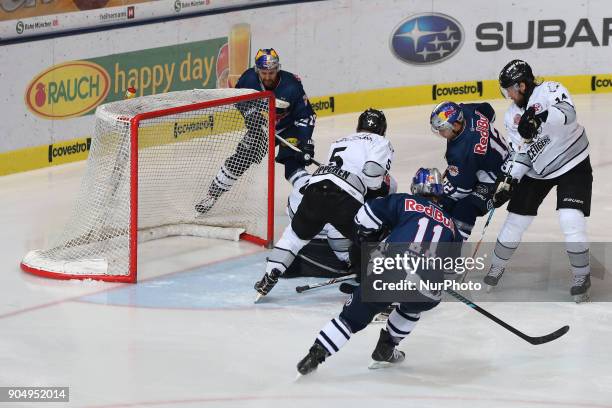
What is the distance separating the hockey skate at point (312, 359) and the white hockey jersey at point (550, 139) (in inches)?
70.1

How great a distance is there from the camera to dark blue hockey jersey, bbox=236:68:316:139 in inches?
319

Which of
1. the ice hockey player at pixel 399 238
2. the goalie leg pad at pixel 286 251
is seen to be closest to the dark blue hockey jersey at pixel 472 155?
the goalie leg pad at pixel 286 251

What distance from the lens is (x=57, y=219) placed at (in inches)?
337

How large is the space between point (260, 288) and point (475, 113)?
142 centimetres

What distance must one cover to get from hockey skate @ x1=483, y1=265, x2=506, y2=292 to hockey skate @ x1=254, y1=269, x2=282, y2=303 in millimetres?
1147

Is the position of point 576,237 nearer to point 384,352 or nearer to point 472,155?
point 472,155

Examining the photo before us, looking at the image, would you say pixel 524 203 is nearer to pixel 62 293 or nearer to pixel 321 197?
pixel 321 197

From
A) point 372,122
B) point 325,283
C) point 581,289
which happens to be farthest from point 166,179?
point 581,289

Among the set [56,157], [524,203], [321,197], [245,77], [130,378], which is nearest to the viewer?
[130,378]

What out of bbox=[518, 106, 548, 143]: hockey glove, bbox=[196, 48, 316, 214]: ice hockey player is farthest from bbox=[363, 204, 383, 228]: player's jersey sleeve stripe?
bbox=[196, 48, 316, 214]: ice hockey player

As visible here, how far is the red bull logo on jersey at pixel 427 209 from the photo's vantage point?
219 inches

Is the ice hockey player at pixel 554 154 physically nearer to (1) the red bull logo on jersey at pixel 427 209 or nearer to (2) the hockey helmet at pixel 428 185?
(2) the hockey helmet at pixel 428 185

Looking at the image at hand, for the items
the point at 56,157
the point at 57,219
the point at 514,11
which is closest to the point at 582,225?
the point at 57,219

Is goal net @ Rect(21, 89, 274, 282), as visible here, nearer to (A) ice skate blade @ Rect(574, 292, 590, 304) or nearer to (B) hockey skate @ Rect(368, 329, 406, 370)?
(B) hockey skate @ Rect(368, 329, 406, 370)
